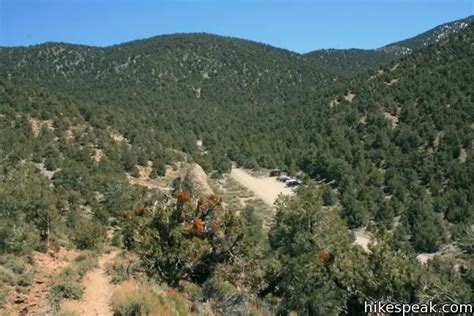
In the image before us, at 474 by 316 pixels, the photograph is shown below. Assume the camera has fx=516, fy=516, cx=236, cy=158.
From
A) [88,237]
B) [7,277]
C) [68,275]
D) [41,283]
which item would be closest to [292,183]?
[88,237]

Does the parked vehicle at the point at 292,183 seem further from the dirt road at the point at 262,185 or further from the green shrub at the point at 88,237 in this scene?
the green shrub at the point at 88,237

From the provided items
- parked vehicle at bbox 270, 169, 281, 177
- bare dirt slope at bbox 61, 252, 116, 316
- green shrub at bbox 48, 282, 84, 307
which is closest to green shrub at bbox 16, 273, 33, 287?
green shrub at bbox 48, 282, 84, 307

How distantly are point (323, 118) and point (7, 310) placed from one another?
7426 centimetres

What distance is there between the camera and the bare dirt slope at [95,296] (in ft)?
49.5

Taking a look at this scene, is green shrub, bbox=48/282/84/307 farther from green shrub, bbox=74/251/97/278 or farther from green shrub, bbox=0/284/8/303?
green shrub, bbox=74/251/97/278

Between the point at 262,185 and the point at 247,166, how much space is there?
1095 cm

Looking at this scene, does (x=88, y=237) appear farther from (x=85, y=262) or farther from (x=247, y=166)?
(x=247, y=166)

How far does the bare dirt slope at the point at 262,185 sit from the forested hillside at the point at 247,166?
2402 mm

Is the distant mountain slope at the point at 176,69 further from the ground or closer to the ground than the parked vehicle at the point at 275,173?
further from the ground

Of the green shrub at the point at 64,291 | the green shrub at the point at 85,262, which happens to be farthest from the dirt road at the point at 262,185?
the green shrub at the point at 64,291

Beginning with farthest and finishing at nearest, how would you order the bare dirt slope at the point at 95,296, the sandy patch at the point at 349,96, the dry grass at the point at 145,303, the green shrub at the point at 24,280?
the sandy patch at the point at 349,96 < the green shrub at the point at 24,280 < the bare dirt slope at the point at 95,296 < the dry grass at the point at 145,303

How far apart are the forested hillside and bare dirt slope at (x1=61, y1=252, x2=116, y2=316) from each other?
0.81 meters

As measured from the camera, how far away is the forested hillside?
846 inches

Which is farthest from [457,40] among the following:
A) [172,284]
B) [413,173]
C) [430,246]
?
[172,284]
